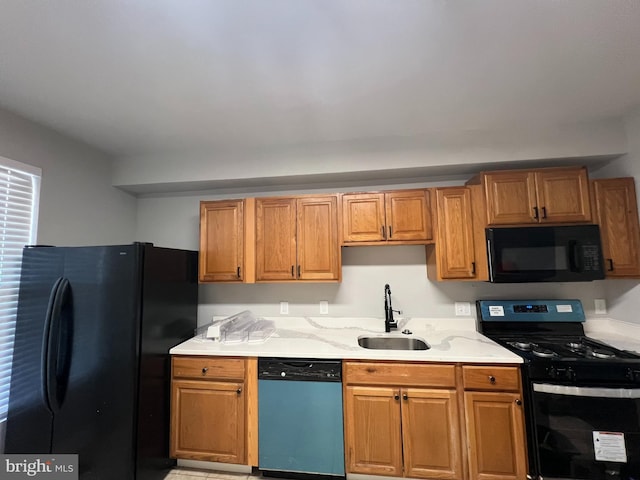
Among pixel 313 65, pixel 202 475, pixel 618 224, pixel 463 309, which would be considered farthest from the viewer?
pixel 463 309

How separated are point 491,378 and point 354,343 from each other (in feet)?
3.03

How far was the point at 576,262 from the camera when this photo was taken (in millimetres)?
2045

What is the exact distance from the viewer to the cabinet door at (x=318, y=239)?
7.65 feet

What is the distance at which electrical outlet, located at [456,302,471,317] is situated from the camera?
8.00 feet

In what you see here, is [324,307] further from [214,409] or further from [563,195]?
[563,195]

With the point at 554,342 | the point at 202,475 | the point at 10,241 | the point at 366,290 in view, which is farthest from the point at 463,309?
the point at 10,241

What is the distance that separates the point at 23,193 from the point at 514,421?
367cm

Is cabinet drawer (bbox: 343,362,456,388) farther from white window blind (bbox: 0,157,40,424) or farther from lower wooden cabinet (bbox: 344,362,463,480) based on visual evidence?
white window blind (bbox: 0,157,40,424)

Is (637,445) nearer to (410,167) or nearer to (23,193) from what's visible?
(410,167)

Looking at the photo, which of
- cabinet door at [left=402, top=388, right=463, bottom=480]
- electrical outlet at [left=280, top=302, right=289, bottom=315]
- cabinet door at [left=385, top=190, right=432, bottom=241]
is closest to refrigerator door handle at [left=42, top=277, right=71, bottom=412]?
electrical outlet at [left=280, top=302, right=289, bottom=315]

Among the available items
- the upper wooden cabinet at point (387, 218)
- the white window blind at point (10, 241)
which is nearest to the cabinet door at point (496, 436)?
the upper wooden cabinet at point (387, 218)

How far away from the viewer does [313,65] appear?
58.5 inches

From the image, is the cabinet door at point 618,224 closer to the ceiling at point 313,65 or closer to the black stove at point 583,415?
the ceiling at point 313,65

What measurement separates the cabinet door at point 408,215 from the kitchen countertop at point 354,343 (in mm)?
805
